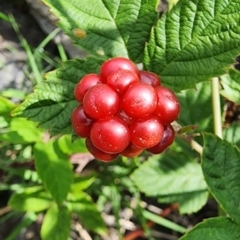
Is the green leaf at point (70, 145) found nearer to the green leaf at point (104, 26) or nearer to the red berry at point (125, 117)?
the green leaf at point (104, 26)

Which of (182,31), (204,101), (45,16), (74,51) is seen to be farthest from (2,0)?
(182,31)

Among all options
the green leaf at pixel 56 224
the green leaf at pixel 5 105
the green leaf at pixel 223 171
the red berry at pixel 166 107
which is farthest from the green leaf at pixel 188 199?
the red berry at pixel 166 107

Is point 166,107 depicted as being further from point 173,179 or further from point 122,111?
point 173,179

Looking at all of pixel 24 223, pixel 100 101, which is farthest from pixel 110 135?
pixel 24 223

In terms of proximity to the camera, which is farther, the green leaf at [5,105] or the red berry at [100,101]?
the green leaf at [5,105]

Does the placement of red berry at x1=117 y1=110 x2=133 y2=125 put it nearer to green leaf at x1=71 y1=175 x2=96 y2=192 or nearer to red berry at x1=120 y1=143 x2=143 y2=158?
red berry at x1=120 y1=143 x2=143 y2=158

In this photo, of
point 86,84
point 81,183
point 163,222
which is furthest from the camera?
point 163,222
